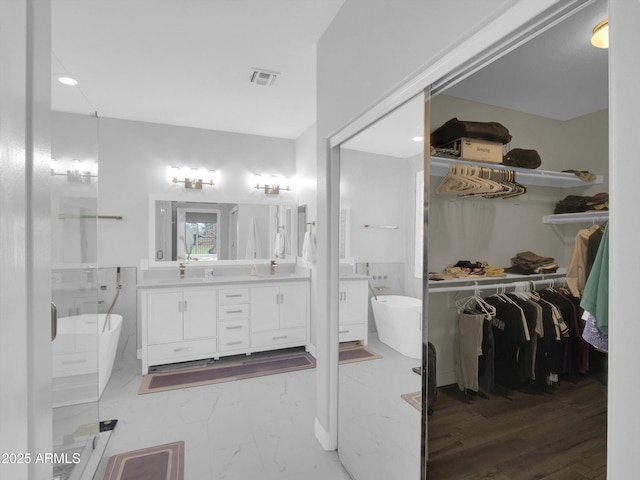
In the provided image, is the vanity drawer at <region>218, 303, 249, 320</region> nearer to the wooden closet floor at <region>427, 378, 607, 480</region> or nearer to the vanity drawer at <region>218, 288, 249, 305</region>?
the vanity drawer at <region>218, 288, 249, 305</region>

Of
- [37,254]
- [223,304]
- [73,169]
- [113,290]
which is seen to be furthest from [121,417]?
[37,254]

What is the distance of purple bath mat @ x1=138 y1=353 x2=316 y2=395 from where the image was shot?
3137 millimetres

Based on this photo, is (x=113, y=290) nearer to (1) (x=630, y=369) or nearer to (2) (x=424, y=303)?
(2) (x=424, y=303)

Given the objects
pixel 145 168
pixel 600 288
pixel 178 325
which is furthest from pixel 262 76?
pixel 600 288

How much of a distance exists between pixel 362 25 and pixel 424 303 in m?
1.43

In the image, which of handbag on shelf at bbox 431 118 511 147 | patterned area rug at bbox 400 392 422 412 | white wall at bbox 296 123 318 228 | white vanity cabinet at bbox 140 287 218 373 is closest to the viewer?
handbag on shelf at bbox 431 118 511 147

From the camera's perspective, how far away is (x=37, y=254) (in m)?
0.70

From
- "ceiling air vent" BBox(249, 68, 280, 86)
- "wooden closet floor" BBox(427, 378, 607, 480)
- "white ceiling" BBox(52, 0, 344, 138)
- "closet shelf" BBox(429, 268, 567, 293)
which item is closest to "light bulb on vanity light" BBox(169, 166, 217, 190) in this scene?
"white ceiling" BBox(52, 0, 344, 138)

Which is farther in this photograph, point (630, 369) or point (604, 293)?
point (604, 293)

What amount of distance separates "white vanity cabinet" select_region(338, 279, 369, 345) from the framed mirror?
2.46 metres

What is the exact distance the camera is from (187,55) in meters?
2.46

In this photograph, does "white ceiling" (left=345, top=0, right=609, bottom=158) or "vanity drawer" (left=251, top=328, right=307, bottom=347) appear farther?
"vanity drawer" (left=251, top=328, right=307, bottom=347)

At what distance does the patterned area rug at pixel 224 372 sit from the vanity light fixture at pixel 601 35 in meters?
3.38

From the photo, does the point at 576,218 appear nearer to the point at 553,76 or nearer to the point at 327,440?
the point at 553,76
